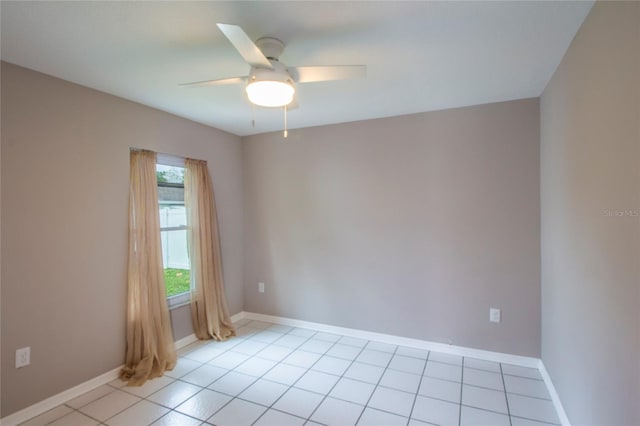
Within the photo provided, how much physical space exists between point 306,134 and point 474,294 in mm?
2445

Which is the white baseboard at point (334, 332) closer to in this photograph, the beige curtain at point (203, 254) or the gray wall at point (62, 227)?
the gray wall at point (62, 227)

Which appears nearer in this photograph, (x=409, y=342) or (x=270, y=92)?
(x=270, y=92)

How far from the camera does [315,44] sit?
6.06 ft

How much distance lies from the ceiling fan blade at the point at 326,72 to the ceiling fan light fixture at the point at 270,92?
3.8 inches

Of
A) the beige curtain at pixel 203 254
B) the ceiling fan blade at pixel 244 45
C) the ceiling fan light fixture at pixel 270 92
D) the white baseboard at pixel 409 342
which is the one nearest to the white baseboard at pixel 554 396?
the white baseboard at pixel 409 342

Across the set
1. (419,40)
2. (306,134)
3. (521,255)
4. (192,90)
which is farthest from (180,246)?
(521,255)

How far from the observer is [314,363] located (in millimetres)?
2879

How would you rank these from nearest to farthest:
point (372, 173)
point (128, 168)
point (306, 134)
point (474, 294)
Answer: point (128, 168)
point (474, 294)
point (372, 173)
point (306, 134)

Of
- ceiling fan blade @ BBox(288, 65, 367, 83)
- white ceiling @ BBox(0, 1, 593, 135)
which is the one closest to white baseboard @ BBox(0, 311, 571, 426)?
white ceiling @ BBox(0, 1, 593, 135)

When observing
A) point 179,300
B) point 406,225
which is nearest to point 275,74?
point 406,225

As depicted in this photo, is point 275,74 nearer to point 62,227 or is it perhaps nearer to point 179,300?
point 62,227

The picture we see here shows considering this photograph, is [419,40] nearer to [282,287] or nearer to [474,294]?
[474,294]

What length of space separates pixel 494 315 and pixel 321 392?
1706mm

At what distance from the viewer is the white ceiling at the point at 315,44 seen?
1516 mm
